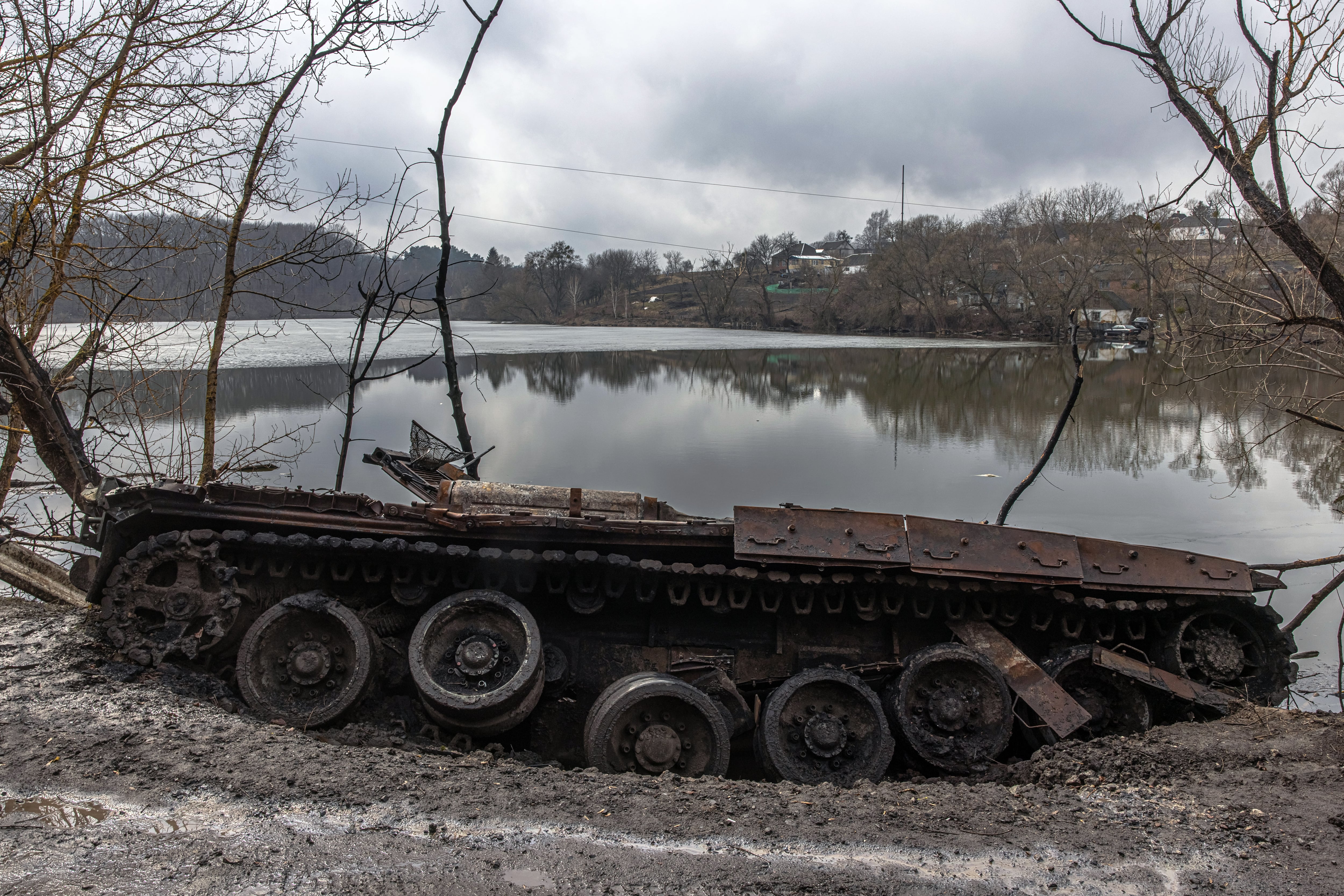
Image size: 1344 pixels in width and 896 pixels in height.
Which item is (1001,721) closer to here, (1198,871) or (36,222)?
(1198,871)

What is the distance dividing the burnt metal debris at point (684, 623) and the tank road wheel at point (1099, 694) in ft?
0.06

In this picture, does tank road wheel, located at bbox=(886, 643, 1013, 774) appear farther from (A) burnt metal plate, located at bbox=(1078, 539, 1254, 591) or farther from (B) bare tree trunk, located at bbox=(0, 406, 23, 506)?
(B) bare tree trunk, located at bbox=(0, 406, 23, 506)

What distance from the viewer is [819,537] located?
5.24 metres

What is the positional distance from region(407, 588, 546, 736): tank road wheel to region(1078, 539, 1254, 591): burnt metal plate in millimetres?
3695

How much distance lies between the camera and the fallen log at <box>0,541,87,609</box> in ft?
23.0

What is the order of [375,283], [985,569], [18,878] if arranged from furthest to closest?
1. [375,283]
2. [985,569]
3. [18,878]

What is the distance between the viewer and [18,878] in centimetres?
287

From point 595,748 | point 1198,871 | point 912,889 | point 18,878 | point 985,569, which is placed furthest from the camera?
point 985,569

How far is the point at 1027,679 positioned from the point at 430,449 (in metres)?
5.24

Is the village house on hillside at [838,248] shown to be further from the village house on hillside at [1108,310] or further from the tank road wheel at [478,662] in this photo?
the tank road wheel at [478,662]

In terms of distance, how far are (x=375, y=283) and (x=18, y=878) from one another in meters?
8.14

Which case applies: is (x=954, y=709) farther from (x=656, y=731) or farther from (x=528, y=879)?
(x=528, y=879)

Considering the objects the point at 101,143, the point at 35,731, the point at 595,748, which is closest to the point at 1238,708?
the point at 595,748

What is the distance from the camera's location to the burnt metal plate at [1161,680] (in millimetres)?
5359
